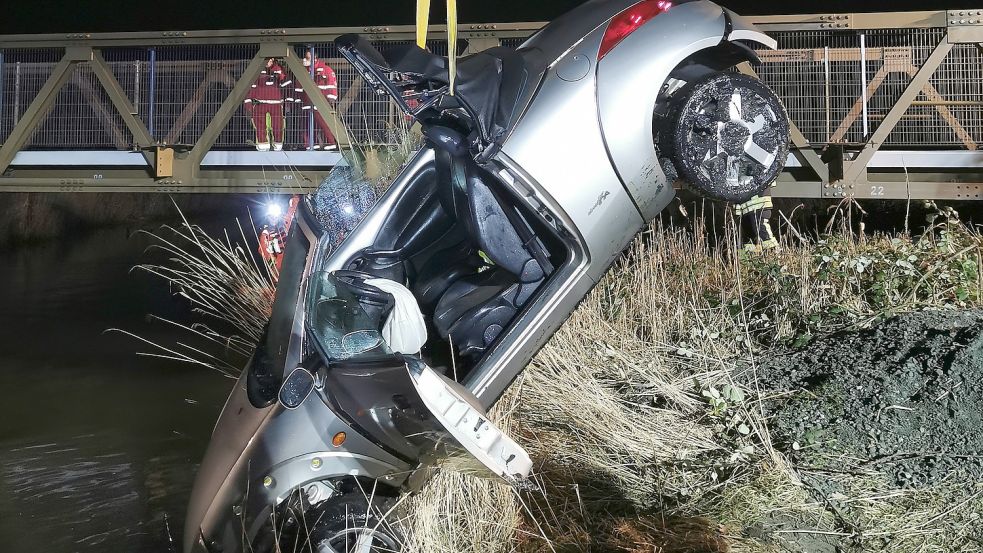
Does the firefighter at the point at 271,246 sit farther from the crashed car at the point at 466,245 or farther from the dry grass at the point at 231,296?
the crashed car at the point at 466,245

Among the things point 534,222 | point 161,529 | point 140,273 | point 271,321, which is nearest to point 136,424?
point 161,529

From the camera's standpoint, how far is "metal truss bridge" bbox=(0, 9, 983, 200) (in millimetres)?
7578

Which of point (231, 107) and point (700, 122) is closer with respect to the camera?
point (700, 122)

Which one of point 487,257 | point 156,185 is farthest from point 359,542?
point 156,185

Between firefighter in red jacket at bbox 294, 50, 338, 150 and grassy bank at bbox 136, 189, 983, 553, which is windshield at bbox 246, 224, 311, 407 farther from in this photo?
firefighter in red jacket at bbox 294, 50, 338, 150

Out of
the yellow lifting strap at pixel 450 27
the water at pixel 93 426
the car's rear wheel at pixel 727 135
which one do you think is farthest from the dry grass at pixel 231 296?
the car's rear wheel at pixel 727 135

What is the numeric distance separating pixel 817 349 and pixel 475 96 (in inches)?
82.3

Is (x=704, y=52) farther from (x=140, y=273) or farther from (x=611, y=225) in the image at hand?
(x=140, y=273)

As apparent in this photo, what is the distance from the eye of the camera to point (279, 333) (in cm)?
277

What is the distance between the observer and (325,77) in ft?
28.8

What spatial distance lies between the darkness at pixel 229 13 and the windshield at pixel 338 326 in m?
11.1

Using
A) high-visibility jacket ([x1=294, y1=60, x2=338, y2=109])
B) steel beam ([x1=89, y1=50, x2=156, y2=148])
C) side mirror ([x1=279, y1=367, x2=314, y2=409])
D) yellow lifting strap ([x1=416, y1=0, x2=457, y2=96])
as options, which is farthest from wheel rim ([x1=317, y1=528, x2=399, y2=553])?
steel beam ([x1=89, y1=50, x2=156, y2=148])

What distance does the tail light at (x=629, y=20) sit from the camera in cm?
291

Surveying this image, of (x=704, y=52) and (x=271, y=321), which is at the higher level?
(x=704, y=52)
